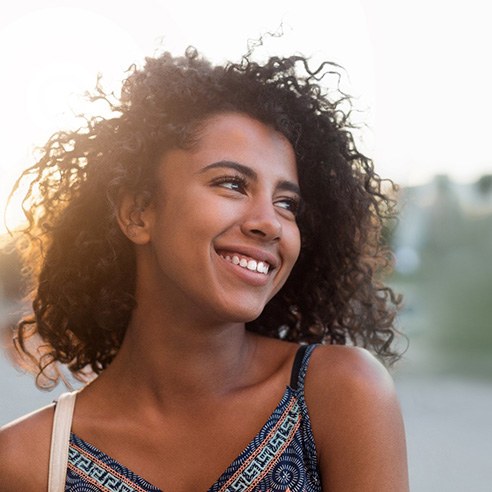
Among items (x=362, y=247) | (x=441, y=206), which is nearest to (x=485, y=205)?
(x=441, y=206)

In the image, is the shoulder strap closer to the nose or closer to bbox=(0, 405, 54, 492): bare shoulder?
the nose

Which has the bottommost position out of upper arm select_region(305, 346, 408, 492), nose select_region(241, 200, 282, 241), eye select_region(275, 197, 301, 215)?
upper arm select_region(305, 346, 408, 492)

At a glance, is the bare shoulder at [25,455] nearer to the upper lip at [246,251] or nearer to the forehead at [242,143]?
the upper lip at [246,251]

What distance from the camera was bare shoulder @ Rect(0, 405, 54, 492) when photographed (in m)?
2.50

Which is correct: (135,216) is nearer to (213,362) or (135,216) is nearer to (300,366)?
(213,362)

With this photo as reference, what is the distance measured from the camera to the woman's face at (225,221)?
2.31 meters

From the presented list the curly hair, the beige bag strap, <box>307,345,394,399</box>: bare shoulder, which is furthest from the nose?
the beige bag strap

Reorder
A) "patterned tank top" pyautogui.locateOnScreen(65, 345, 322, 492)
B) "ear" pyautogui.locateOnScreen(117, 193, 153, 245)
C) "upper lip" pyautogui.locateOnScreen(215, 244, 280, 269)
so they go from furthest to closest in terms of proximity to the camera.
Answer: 1. "ear" pyautogui.locateOnScreen(117, 193, 153, 245)
2. "patterned tank top" pyautogui.locateOnScreen(65, 345, 322, 492)
3. "upper lip" pyautogui.locateOnScreen(215, 244, 280, 269)

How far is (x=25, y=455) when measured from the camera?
2.51 metres

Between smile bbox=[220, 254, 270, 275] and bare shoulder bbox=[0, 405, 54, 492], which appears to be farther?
bare shoulder bbox=[0, 405, 54, 492]

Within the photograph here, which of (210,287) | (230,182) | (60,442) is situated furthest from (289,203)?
(60,442)

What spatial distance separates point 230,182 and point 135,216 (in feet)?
0.99

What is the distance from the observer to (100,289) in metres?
2.69

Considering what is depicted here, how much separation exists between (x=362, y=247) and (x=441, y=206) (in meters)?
10.8
